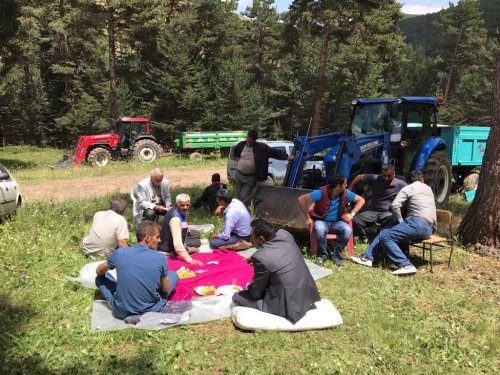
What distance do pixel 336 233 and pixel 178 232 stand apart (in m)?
2.15

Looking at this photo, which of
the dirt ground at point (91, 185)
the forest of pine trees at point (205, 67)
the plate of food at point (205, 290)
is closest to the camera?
the plate of food at point (205, 290)

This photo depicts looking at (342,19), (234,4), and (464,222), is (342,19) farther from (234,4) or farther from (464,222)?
(464,222)

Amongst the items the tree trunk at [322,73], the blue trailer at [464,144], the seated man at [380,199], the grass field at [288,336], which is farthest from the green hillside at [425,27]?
the grass field at [288,336]

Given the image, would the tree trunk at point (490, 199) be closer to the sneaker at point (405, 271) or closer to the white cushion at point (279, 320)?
the sneaker at point (405, 271)

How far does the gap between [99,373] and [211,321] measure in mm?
1222

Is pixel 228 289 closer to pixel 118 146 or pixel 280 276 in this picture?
pixel 280 276

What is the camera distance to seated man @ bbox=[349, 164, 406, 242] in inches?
270

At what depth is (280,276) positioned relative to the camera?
4.28m

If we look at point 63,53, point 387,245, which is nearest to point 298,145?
point 387,245

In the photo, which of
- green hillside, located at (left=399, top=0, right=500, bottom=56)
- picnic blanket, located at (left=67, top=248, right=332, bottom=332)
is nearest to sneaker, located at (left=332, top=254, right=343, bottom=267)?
picnic blanket, located at (left=67, top=248, right=332, bottom=332)

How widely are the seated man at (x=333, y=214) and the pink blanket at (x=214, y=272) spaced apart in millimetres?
1100

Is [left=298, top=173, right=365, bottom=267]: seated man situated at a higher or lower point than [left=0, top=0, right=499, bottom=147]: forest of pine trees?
lower

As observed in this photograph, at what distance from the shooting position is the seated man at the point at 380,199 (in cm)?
686

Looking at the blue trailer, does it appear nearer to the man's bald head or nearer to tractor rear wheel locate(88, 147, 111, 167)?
the man's bald head
